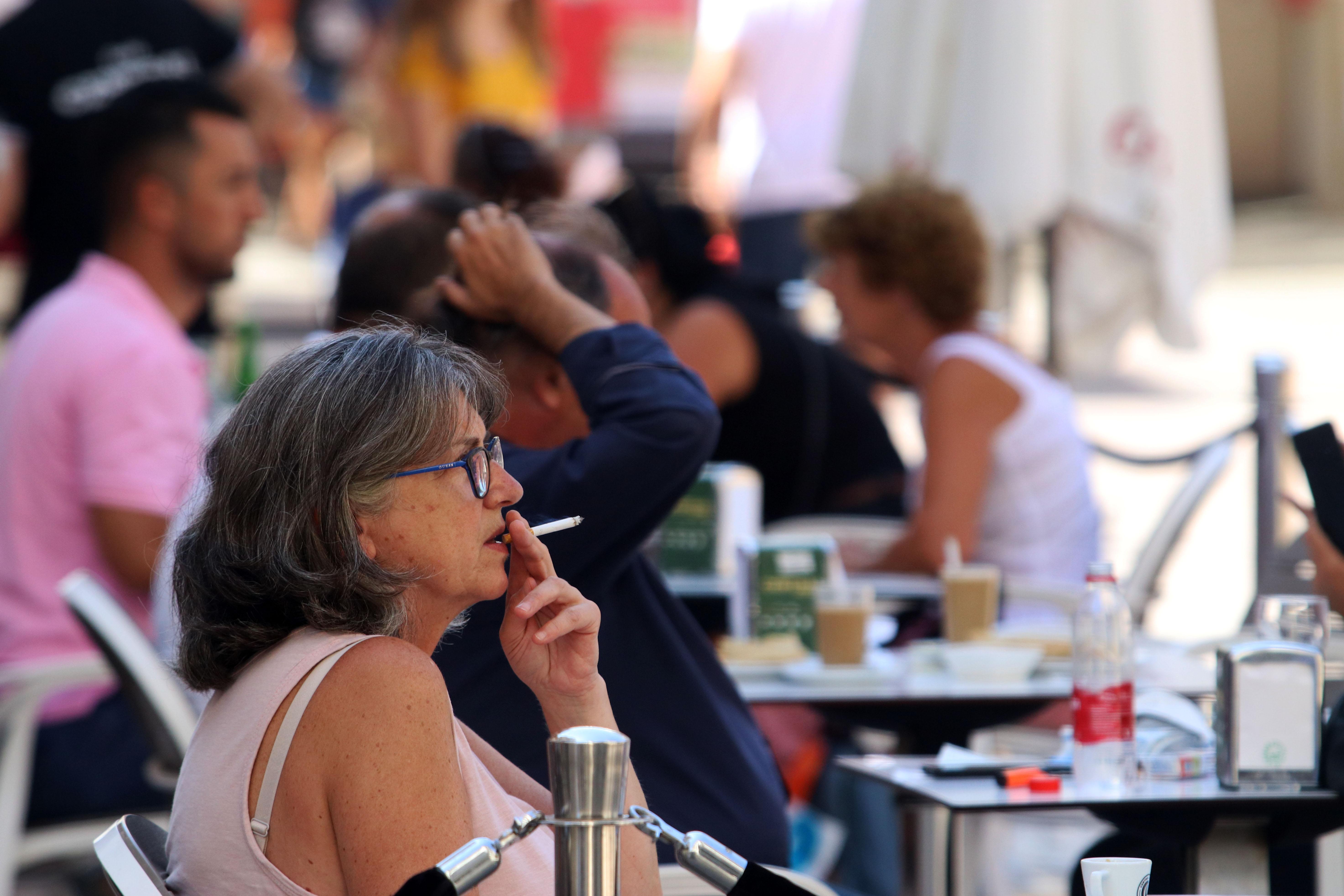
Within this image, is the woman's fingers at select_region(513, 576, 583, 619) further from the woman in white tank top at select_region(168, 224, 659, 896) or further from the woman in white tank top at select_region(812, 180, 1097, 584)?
the woman in white tank top at select_region(812, 180, 1097, 584)

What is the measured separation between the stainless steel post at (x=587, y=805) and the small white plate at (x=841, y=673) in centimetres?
157

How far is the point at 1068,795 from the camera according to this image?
1.98 metres

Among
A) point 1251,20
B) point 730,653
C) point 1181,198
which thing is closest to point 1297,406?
point 1181,198

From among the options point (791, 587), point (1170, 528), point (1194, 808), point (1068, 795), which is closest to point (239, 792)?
point (1068, 795)

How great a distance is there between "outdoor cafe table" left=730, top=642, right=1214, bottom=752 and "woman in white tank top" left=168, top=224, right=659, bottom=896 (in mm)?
876

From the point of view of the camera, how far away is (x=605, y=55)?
10.5 m

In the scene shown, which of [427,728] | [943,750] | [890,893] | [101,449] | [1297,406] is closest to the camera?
[427,728]

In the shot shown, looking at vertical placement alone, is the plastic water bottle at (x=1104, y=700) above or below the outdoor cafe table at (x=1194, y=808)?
above

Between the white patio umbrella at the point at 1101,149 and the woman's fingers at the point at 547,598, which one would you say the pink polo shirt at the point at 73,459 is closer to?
the woman's fingers at the point at 547,598

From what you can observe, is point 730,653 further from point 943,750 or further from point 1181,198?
point 1181,198

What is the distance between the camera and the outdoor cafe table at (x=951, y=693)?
2.60 meters

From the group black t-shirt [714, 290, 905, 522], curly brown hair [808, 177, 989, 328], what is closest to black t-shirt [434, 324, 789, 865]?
curly brown hair [808, 177, 989, 328]

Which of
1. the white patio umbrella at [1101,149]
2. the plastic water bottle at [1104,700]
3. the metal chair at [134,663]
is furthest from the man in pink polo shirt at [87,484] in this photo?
the white patio umbrella at [1101,149]

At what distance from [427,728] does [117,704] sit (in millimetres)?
1777
